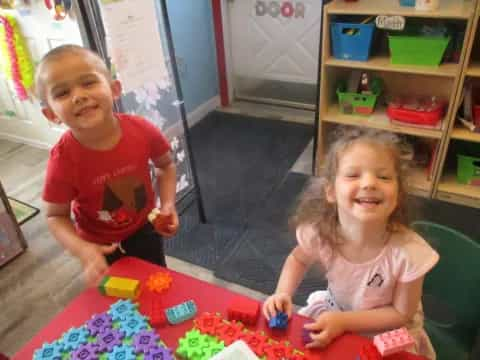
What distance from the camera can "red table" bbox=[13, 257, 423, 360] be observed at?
79 cm

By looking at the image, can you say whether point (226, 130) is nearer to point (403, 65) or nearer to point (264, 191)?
point (264, 191)

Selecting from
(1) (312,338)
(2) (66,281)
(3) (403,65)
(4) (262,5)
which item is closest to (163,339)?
(1) (312,338)

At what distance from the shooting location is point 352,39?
2.16 m

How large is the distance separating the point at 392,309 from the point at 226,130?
2.44 meters

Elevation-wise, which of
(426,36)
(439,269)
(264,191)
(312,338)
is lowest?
(264,191)

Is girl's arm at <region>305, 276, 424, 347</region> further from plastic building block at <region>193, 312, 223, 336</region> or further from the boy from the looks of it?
the boy

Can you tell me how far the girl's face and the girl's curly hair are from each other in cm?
2

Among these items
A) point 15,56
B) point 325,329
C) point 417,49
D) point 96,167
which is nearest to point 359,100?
point 417,49

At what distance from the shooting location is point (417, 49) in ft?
6.78

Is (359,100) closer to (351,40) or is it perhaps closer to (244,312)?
(351,40)

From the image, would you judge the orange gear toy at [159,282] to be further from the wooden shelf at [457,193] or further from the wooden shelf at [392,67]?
the wooden shelf at [457,193]

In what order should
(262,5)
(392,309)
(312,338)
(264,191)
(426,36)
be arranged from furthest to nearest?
(262,5)
(264,191)
(426,36)
(392,309)
(312,338)

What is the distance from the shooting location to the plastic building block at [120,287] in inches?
35.4

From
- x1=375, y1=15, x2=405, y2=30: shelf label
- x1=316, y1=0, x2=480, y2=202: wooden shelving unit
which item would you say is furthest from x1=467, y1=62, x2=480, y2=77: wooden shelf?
x1=375, y1=15, x2=405, y2=30: shelf label
